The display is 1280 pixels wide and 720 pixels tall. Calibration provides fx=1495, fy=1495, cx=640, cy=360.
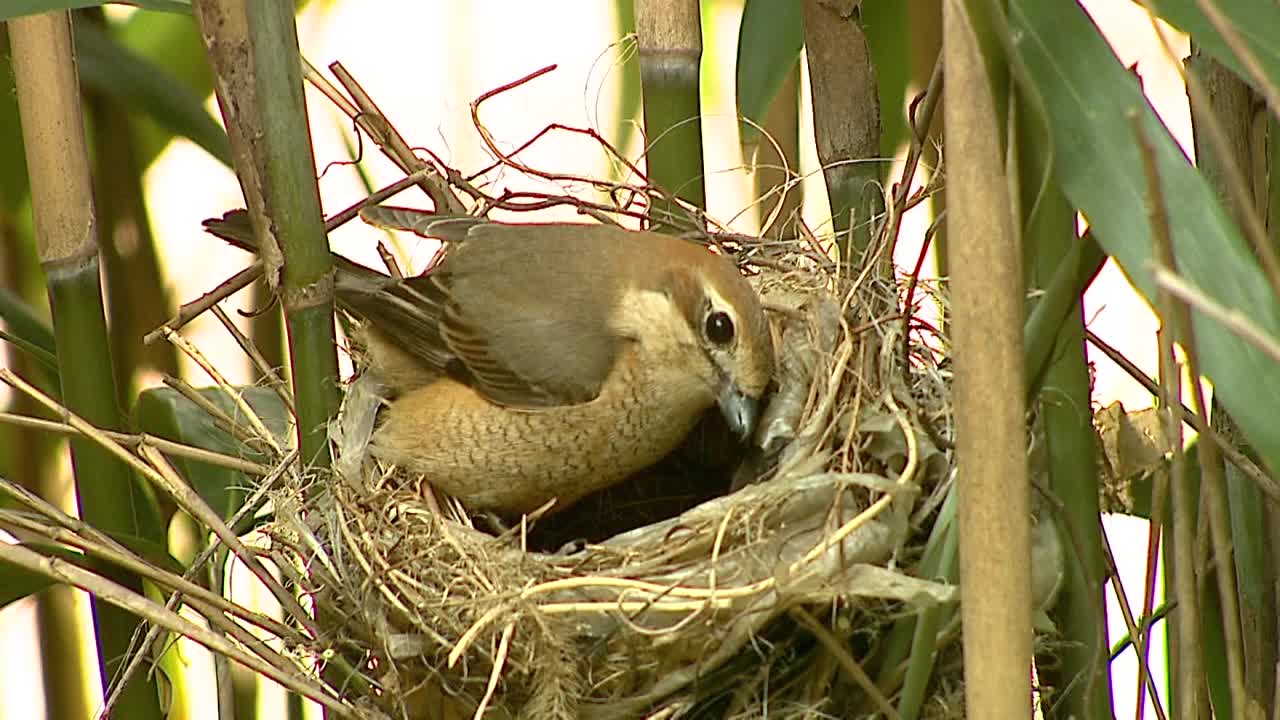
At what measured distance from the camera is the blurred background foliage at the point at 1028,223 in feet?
2.00

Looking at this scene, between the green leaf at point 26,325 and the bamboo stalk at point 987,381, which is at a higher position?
the green leaf at point 26,325

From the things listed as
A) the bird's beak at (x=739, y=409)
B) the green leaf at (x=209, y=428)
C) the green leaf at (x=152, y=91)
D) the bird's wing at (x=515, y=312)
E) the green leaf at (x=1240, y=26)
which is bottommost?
the green leaf at (x=1240, y=26)

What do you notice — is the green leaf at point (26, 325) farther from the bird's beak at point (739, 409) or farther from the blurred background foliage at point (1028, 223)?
the bird's beak at point (739, 409)

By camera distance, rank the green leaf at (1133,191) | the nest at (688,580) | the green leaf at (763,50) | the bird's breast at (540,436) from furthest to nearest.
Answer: the bird's breast at (540,436)
the green leaf at (763,50)
the nest at (688,580)
the green leaf at (1133,191)

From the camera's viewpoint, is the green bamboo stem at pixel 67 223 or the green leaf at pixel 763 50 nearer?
the green bamboo stem at pixel 67 223

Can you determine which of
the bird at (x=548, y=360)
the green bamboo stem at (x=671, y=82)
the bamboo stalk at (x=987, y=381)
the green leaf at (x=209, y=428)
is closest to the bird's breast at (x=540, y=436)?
the bird at (x=548, y=360)

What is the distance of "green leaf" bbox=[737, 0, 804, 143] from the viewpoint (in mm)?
1317

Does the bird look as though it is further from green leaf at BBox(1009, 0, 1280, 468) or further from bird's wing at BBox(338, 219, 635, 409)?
green leaf at BBox(1009, 0, 1280, 468)

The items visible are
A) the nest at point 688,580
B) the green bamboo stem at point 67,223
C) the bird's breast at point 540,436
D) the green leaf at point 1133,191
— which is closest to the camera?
the green leaf at point 1133,191

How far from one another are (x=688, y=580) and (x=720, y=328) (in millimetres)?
336

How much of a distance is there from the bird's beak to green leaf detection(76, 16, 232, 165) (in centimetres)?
55

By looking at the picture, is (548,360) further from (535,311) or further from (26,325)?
(26,325)

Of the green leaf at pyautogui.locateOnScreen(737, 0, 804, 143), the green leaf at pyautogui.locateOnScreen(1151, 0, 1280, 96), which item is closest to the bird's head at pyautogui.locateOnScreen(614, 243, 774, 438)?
the green leaf at pyautogui.locateOnScreen(737, 0, 804, 143)

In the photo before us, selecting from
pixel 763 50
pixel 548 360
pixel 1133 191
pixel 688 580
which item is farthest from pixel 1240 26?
pixel 548 360
